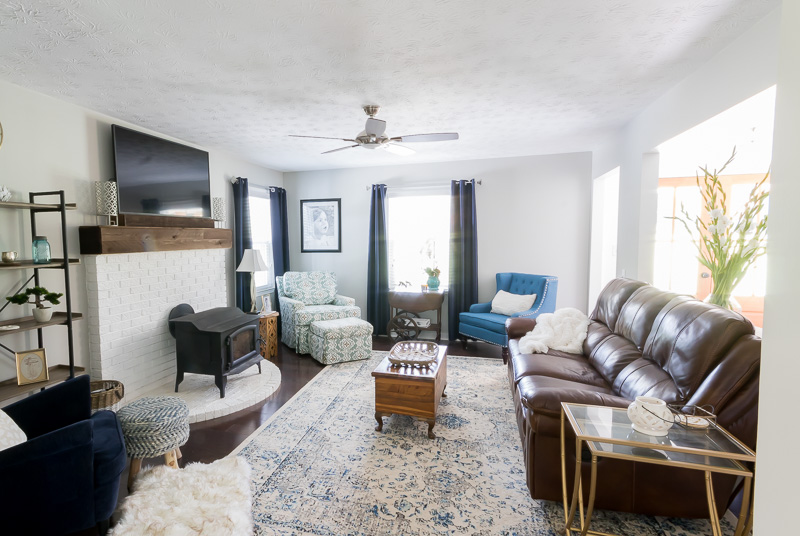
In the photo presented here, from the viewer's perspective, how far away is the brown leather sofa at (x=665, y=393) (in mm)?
1556

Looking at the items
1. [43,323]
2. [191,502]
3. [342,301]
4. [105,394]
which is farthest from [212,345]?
[342,301]

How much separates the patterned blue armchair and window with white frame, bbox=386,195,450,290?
0.93 metres

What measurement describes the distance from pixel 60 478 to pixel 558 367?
8.90 ft

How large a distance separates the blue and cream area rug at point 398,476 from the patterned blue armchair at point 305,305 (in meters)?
1.25

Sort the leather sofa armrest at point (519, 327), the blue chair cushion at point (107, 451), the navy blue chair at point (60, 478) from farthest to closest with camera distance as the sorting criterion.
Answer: the leather sofa armrest at point (519, 327) < the blue chair cushion at point (107, 451) < the navy blue chair at point (60, 478)

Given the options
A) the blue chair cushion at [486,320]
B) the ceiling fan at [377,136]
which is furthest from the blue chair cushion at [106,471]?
the blue chair cushion at [486,320]

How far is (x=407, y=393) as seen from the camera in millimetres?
2582

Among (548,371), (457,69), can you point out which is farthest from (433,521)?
(457,69)

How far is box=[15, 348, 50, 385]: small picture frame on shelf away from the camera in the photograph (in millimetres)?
2307

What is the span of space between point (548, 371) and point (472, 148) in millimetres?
2714

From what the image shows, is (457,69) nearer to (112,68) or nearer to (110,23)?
(110,23)

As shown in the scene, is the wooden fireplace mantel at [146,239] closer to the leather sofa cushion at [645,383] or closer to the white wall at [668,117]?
the leather sofa cushion at [645,383]

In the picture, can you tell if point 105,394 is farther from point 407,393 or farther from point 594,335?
point 594,335

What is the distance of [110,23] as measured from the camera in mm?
1705
